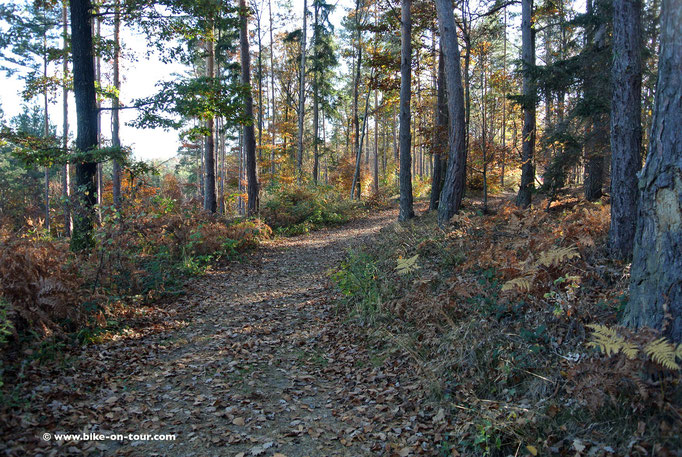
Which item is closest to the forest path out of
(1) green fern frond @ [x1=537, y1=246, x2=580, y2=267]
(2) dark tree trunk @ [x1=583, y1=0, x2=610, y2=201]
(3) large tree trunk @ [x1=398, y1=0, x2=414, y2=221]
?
(1) green fern frond @ [x1=537, y1=246, x2=580, y2=267]

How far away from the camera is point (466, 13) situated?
1309 centimetres

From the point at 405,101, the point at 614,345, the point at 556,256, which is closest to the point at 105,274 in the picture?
the point at 556,256

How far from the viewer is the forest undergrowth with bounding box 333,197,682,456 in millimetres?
3041

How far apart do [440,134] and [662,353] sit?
38.8 ft

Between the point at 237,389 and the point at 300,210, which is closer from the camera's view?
the point at 237,389

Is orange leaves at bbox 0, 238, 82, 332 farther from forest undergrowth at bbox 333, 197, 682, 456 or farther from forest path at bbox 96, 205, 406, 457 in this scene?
forest undergrowth at bbox 333, 197, 682, 456

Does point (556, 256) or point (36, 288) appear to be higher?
point (556, 256)

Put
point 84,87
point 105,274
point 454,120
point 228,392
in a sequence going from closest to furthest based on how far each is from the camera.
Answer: point 228,392
point 105,274
point 84,87
point 454,120

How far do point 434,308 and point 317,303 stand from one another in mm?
2948

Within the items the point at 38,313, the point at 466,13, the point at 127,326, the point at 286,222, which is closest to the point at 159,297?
the point at 127,326

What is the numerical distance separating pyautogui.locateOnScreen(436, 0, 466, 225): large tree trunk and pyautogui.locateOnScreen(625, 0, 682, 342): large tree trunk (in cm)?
660

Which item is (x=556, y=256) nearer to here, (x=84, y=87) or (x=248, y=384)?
(x=248, y=384)

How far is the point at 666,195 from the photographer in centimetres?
329

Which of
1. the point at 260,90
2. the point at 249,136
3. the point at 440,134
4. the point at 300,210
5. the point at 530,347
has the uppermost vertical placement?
the point at 260,90
